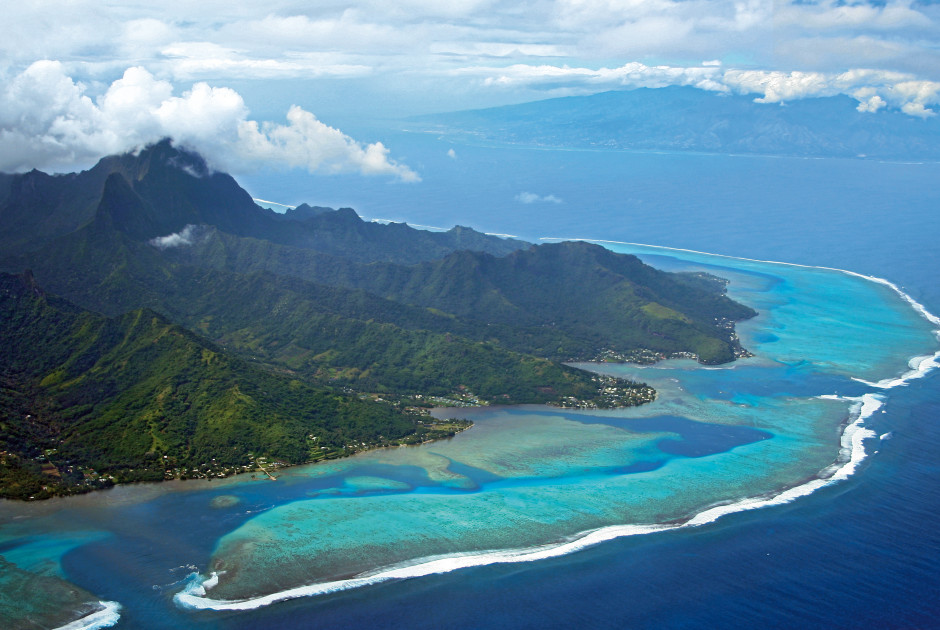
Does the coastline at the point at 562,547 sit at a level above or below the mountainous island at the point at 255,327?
below

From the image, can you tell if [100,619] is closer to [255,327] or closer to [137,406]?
[137,406]

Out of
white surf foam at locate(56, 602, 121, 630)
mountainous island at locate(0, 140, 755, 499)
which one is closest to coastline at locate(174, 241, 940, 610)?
white surf foam at locate(56, 602, 121, 630)

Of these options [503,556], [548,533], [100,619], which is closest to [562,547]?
[548,533]

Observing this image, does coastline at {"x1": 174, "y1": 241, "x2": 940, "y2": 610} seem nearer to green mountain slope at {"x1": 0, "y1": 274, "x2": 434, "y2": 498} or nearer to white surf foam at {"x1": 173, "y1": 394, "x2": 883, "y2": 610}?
white surf foam at {"x1": 173, "y1": 394, "x2": 883, "y2": 610}

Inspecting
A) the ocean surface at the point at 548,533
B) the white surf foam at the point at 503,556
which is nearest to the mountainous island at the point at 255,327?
the ocean surface at the point at 548,533

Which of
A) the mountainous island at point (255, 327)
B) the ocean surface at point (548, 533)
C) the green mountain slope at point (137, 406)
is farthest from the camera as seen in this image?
the mountainous island at point (255, 327)

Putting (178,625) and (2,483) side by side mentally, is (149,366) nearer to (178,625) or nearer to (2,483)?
(2,483)

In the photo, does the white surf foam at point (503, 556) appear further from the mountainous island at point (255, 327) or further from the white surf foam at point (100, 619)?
the mountainous island at point (255, 327)
